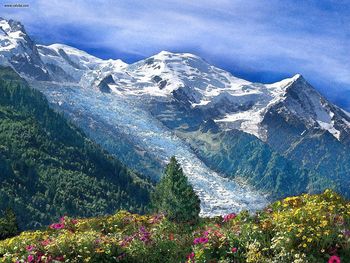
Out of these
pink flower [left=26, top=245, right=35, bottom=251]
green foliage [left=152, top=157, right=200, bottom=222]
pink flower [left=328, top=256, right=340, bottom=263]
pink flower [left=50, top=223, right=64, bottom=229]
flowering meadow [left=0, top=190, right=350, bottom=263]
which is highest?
pink flower [left=328, top=256, right=340, bottom=263]

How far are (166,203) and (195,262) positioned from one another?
146ft

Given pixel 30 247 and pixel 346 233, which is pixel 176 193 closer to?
pixel 30 247

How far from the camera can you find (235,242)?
75.9 feet

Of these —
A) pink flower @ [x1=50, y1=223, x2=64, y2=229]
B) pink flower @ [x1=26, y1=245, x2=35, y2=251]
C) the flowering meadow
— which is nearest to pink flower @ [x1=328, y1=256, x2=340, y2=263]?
the flowering meadow

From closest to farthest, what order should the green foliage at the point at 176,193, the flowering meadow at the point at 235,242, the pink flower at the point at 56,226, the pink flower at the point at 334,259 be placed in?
the pink flower at the point at 334,259 < the flowering meadow at the point at 235,242 < the pink flower at the point at 56,226 < the green foliage at the point at 176,193

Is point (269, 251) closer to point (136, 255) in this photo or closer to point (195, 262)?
point (195, 262)

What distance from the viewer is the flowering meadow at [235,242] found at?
70.5 feet

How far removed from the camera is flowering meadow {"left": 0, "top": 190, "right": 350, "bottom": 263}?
846 inches

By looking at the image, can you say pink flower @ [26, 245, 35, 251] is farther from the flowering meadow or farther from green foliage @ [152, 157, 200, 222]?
green foliage @ [152, 157, 200, 222]

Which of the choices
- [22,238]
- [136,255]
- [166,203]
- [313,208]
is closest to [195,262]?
[136,255]

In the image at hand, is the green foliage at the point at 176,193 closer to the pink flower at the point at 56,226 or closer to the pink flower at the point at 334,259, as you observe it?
the pink flower at the point at 56,226

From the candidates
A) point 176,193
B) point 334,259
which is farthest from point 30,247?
point 176,193

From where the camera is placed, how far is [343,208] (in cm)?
2528

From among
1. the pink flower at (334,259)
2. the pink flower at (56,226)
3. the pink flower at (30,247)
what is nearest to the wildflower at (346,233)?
the pink flower at (334,259)
